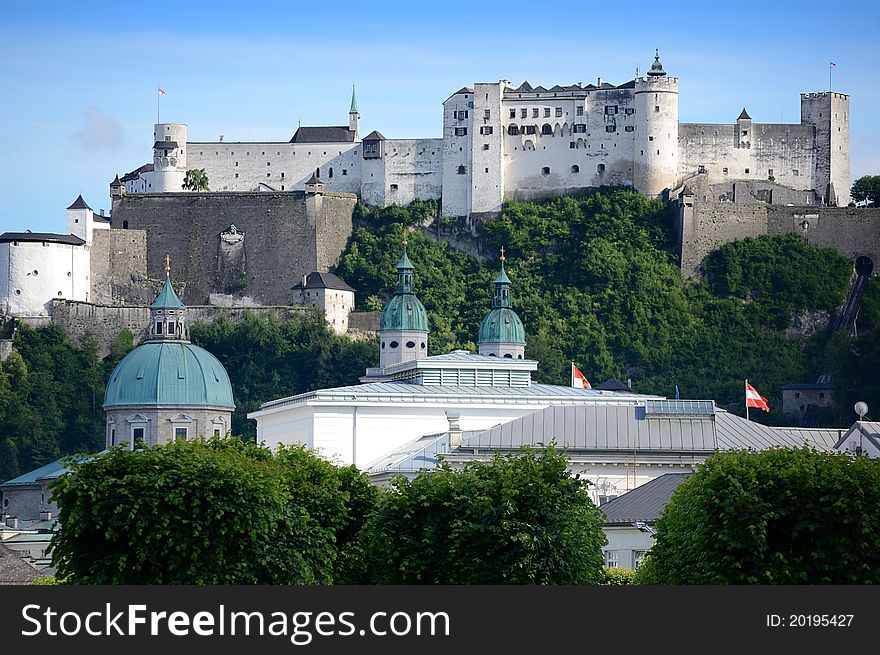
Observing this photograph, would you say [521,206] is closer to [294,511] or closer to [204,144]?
[204,144]

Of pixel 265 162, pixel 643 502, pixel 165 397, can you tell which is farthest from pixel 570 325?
pixel 643 502

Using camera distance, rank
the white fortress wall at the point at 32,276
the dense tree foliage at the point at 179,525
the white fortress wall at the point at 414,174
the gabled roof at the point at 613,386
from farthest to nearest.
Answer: the white fortress wall at the point at 414,174 → the white fortress wall at the point at 32,276 → the gabled roof at the point at 613,386 → the dense tree foliage at the point at 179,525

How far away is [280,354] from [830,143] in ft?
88.2

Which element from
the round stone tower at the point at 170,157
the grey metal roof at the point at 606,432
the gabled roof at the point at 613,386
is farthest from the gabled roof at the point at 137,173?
the grey metal roof at the point at 606,432

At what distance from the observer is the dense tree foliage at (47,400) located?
106m

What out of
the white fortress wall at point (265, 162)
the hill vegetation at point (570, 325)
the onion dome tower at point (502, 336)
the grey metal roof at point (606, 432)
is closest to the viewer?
the grey metal roof at point (606, 432)

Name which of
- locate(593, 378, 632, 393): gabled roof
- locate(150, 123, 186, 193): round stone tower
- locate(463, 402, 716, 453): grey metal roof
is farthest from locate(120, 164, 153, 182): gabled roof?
locate(463, 402, 716, 453): grey metal roof

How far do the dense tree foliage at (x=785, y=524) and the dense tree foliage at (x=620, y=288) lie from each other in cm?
6862

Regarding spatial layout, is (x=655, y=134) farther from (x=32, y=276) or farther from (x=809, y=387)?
(x=32, y=276)

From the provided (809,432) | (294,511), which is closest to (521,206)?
(809,432)

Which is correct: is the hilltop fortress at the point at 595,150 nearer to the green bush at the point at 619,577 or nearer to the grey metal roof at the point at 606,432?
the grey metal roof at the point at 606,432

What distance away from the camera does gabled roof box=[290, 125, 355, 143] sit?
125 metres

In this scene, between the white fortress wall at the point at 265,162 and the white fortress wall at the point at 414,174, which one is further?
the white fortress wall at the point at 265,162

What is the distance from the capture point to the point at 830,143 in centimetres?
12075
